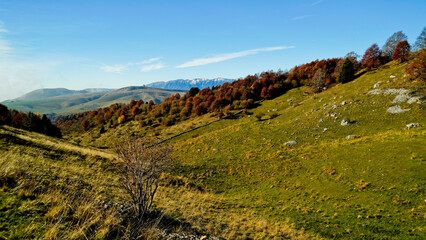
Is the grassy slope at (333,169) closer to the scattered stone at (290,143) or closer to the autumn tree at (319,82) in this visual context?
the scattered stone at (290,143)

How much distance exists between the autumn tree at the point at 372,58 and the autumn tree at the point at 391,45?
236 cm

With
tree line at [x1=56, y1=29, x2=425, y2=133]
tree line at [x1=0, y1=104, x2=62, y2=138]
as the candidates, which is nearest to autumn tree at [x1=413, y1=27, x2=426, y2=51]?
tree line at [x1=56, y1=29, x2=425, y2=133]

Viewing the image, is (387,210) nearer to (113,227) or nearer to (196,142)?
(113,227)

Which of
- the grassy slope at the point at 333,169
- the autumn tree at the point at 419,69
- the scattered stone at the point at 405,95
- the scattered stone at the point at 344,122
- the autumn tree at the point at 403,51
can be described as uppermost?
the autumn tree at the point at 403,51

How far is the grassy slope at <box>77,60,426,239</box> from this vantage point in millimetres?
13459

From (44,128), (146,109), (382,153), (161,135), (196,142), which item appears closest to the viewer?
(382,153)

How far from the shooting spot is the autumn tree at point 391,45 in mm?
53606

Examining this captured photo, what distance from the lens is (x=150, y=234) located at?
6277 millimetres

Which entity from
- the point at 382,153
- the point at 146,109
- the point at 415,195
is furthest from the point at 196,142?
the point at 146,109

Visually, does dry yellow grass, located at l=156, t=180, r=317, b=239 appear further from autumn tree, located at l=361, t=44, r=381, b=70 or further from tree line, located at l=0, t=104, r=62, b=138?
tree line, located at l=0, t=104, r=62, b=138

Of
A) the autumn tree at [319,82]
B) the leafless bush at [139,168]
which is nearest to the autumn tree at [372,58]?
the autumn tree at [319,82]

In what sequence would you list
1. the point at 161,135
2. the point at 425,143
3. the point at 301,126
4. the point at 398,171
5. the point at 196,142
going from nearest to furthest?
the point at 398,171 < the point at 425,143 < the point at 301,126 < the point at 196,142 < the point at 161,135

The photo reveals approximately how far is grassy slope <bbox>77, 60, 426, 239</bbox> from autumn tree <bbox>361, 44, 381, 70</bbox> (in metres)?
13.5

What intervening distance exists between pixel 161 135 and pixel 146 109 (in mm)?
51611
